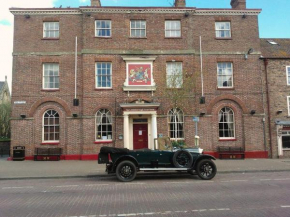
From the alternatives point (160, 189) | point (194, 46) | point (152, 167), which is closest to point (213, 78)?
point (194, 46)

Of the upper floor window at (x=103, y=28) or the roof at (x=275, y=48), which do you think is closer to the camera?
the upper floor window at (x=103, y=28)

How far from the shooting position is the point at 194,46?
18.2m

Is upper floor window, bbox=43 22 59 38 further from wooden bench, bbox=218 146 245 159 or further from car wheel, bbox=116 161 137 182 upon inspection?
wooden bench, bbox=218 146 245 159

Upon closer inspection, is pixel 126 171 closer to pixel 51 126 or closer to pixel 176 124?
pixel 176 124

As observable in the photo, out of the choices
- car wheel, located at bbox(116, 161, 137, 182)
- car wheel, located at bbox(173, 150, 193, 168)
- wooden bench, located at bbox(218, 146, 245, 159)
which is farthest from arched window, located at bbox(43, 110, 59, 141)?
wooden bench, located at bbox(218, 146, 245, 159)

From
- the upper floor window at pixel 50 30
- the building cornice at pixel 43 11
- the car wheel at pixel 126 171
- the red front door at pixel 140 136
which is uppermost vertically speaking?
the building cornice at pixel 43 11

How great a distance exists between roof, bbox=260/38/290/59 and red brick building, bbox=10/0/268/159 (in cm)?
130

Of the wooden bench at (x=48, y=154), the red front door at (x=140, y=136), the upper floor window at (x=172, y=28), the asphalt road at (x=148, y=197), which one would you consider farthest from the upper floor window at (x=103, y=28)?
the asphalt road at (x=148, y=197)

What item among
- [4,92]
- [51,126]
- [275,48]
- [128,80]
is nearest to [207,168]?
[128,80]

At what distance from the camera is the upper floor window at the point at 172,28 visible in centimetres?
1823

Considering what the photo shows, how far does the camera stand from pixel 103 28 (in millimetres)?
17844

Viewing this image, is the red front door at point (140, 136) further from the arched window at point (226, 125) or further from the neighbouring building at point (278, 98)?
the neighbouring building at point (278, 98)

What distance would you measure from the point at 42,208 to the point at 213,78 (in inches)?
566

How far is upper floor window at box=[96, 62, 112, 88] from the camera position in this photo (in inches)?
688
